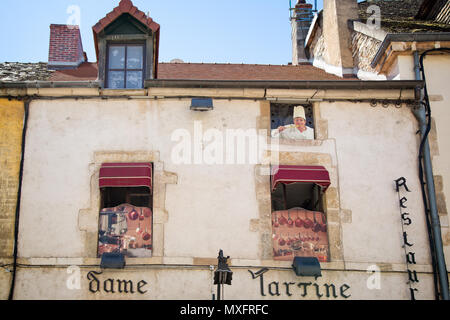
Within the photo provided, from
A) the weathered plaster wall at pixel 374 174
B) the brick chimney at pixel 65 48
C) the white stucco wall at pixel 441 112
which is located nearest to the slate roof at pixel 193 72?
the brick chimney at pixel 65 48

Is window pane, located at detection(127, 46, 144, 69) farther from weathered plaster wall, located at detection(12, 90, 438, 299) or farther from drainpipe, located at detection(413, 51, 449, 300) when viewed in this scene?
drainpipe, located at detection(413, 51, 449, 300)

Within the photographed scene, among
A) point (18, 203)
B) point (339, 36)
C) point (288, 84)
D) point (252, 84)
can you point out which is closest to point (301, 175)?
point (288, 84)

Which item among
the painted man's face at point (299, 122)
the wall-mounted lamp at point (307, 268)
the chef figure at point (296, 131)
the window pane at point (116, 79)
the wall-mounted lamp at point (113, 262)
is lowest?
the wall-mounted lamp at point (307, 268)

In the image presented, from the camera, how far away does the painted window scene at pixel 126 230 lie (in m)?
8.02

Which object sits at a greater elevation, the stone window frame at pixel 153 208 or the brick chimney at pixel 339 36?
the brick chimney at pixel 339 36

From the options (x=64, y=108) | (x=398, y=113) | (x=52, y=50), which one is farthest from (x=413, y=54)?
(x=52, y=50)

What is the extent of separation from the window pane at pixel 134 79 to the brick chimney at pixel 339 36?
5132mm

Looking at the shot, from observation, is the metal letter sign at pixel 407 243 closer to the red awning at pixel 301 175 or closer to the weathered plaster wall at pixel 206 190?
the weathered plaster wall at pixel 206 190

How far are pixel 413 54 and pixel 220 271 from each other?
5.67 metres

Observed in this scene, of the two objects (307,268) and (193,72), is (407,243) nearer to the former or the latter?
(307,268)

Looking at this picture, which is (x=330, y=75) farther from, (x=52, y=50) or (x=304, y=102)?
(x=52, y=50)

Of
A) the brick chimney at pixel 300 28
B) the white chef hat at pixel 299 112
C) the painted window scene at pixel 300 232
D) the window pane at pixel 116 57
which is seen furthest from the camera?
the brick chimney at pixel 300 28

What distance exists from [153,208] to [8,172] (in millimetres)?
2558

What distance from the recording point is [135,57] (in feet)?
30.4
